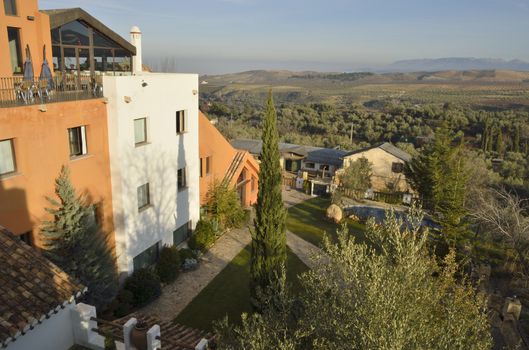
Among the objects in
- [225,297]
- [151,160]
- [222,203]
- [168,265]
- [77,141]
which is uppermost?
[77,141]

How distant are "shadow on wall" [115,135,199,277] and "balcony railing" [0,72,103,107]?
3251 mm

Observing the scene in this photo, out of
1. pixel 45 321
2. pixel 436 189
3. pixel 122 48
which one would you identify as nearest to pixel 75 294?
pixel 45 321

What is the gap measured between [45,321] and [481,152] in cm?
5388

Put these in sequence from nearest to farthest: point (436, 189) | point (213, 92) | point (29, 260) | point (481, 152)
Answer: point (29, 260), point (436, 189), point (481, 152), point (213, 92)

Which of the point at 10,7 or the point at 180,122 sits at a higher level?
the point at 10,7

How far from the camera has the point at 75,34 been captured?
18969 mm

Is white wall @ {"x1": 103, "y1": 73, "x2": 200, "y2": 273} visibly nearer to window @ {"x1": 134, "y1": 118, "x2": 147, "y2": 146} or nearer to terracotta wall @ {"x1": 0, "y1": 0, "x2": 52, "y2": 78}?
window @ {"x1": 134, "y1": 118, "x2": 147, "y2": 146}

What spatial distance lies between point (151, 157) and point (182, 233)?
6211 mm

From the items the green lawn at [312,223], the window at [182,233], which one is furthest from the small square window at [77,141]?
the green lawn at [312,223]

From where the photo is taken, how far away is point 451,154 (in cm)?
3030

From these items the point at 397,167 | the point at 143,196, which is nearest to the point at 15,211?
the point at 143,196

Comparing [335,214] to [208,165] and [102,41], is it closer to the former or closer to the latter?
[208,165]

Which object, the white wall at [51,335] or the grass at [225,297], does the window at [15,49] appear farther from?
the grass at [225,297]

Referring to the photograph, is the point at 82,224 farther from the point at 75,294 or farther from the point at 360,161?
the point at 360,161
